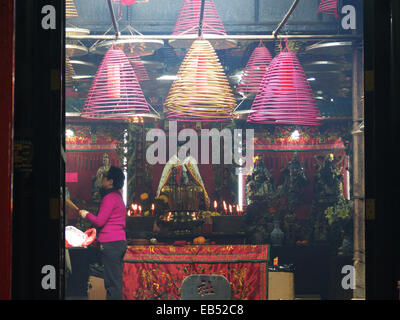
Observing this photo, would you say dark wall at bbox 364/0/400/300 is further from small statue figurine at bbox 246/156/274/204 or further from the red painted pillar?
small statue figurine at bbox 246/156/274/204

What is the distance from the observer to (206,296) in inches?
188

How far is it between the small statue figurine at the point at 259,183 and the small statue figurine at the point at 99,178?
1930mm

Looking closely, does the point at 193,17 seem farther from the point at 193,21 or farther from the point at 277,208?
the point at 277,208

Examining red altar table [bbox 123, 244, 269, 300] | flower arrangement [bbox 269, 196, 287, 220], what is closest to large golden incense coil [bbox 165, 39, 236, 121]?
red altar table [bbox 123, 244, 269, 300]

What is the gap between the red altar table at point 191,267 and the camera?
496 cm

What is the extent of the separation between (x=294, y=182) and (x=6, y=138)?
5.82 metres

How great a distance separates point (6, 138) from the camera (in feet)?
7.32

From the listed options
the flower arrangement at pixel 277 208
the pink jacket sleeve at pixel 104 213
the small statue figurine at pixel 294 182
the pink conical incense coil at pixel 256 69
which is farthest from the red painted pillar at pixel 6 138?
the small statue figurine at pixel 294 182

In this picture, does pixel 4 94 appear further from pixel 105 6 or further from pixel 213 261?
pixel 105 6

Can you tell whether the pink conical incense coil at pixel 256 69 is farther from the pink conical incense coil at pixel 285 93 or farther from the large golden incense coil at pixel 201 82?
the large golden incense coil at pixel 201 82

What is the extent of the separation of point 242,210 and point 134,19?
2.75m

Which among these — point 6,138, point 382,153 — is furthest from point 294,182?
point 6,138

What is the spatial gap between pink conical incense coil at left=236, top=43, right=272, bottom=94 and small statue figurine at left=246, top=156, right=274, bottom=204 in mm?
2219

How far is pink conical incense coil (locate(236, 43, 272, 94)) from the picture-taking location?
5.32 meters
